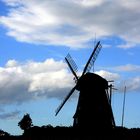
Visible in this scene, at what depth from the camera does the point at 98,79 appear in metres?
49.2

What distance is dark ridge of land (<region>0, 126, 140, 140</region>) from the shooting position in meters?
40.2

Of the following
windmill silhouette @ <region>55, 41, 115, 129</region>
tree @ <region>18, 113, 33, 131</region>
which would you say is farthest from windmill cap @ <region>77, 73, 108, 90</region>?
tree @ <region>18, 113, 33, 131</region>

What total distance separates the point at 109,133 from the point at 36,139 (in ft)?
30.5

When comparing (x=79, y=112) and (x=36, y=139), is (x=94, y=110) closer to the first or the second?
(x=79, y=112)

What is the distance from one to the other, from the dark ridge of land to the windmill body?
Result: 1078 millimetres

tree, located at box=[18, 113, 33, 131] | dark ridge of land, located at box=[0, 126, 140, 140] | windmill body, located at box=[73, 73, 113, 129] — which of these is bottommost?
dark ridge of land, located at box=[0, 126, 140, 140]

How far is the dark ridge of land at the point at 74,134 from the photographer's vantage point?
4016 cm

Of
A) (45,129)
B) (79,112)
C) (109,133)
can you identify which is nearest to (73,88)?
(79,112)

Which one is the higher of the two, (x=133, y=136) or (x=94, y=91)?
(x=94, y=91)

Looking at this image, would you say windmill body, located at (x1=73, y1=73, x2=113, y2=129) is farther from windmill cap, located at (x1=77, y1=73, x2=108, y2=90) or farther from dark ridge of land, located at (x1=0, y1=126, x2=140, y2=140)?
dark ridge of land, located at (x1=0, y1=126, x2=140, y2=140)

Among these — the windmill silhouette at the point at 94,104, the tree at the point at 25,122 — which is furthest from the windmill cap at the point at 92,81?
the tree at the point at 25,122

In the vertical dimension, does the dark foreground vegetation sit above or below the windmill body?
below

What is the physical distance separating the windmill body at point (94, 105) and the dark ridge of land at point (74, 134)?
1.08 meters

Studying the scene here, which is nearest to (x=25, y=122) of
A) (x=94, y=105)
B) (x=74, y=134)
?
(x=94, y=105)
